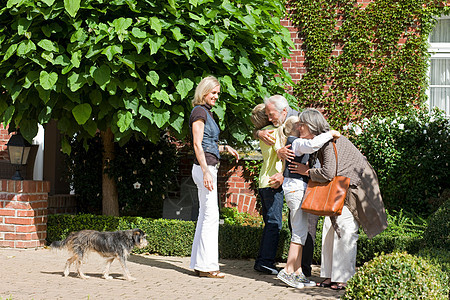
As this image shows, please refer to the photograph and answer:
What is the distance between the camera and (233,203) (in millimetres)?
9922

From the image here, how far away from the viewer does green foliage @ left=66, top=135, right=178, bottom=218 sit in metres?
9.17

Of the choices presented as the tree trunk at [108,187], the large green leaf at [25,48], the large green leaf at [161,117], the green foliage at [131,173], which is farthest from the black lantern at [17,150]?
the large green leaf at [161,117]

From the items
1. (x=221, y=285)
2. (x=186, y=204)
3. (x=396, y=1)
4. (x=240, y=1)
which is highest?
(x=396, y=1)

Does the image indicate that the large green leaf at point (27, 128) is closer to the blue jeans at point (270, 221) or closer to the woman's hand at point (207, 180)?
the woman's hand at point (207, 180)

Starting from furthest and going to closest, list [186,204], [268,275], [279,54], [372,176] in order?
[186,204] < [279,54] < [268,275] < [372,176]

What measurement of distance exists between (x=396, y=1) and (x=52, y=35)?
5629 mm

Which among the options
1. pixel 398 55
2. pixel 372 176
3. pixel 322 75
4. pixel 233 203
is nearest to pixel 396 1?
pixel 398 55

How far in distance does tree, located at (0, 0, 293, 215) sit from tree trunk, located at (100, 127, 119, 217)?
1408mm

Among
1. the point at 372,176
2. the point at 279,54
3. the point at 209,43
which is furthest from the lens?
the point at 279,54

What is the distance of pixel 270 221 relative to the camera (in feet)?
20.9

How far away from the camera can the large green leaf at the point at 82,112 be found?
671cm

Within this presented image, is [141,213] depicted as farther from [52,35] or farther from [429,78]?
[429,78]

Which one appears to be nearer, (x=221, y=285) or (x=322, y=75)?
(x=221, y=285)

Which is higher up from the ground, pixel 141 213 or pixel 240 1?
pixel 240 1
